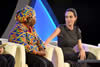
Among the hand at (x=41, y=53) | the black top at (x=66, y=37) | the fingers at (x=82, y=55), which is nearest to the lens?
the hand at (x=41, y=53)

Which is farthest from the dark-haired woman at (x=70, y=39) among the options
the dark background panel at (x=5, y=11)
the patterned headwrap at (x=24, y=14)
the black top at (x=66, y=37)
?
the dark background panel at (x=5, y=11)

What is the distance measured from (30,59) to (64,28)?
3.59 feet

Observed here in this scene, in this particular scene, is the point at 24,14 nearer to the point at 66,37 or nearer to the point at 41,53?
the point at 41,53

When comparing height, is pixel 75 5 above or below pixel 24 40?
above

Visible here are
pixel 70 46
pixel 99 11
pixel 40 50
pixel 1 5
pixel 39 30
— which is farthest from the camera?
pixel 99 11

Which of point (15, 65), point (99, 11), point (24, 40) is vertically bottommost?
point (15, 65)

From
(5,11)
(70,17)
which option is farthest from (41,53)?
(5,11)

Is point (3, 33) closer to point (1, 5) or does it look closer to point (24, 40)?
point (1, 5)

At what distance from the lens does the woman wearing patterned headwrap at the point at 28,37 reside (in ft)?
12.6

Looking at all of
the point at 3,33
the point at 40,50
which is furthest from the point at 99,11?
the point at 40,50

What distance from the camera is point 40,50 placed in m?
4.14

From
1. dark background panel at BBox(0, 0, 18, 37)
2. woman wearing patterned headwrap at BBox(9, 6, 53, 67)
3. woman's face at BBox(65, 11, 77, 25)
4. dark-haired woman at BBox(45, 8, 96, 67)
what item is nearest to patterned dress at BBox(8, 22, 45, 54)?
woman wearing patterned headwrap at BBox(9, 6, 53, 67)

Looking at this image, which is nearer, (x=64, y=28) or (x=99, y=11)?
(x=64, y=28)

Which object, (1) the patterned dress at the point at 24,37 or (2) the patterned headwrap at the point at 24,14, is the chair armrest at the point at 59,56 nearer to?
(1) the patterned dress at the point at 24,37
